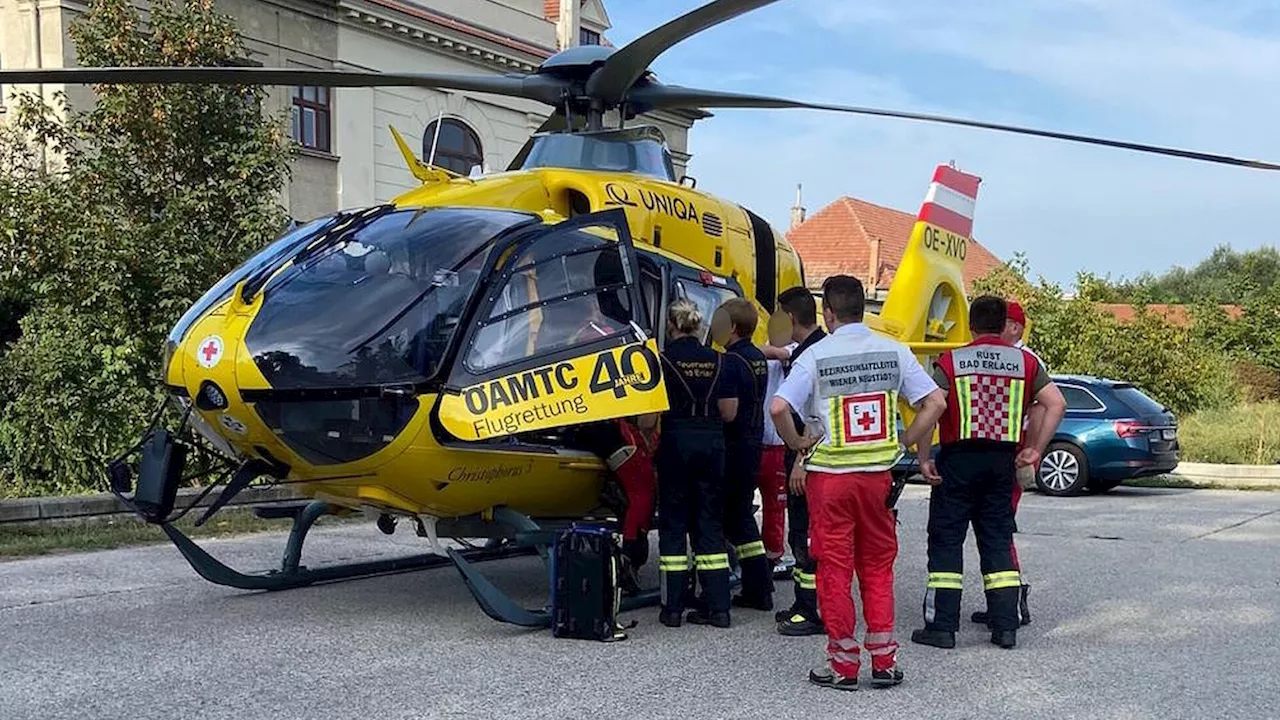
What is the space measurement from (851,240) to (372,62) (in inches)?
956

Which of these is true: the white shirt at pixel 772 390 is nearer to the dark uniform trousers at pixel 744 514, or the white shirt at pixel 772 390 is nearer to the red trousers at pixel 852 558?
the dark uniform trousers at pixel 744 514

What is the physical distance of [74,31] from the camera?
40.0ft

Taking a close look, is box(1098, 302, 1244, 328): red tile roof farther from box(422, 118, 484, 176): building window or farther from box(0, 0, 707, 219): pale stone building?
box(422, 118, 484, 176): building window

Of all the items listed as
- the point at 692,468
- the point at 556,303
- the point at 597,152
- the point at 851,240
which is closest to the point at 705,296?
the point at 597,152

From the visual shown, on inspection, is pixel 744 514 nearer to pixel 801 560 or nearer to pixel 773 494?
pixel 801 560

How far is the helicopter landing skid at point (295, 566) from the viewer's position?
6836mm

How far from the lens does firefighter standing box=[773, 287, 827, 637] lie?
638 centimetres

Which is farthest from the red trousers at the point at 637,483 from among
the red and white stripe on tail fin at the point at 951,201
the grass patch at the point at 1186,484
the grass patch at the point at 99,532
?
the grass patch at the point at 1186,484

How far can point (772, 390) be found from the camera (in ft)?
24.0

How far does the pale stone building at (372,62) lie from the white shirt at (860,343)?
52.4 feet

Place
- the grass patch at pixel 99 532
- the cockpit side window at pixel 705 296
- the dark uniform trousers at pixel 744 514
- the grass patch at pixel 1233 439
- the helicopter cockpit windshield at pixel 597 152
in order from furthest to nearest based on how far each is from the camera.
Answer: the grass patch at pixel 1233 439 → the grass patch at pixel 99 532 → the helicopter cockpit windshield at pixel 597 152 → the cockpit side window at pixel 705 296 → the dark uniform trousers at pixel 744 514

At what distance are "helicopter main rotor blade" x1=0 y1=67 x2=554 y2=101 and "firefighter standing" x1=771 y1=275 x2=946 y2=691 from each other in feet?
9.81

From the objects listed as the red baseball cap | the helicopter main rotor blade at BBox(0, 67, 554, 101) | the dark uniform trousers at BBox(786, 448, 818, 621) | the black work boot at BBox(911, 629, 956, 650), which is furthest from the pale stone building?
the black work boot at BBox(911, 629, 956, 650)

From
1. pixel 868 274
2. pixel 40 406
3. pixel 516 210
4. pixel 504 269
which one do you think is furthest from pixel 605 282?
pixel 868 274
